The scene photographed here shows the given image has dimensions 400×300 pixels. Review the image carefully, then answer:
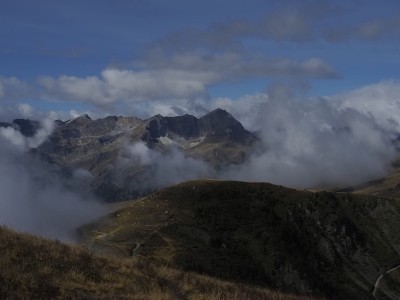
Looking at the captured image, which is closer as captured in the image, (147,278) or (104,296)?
(104,296)

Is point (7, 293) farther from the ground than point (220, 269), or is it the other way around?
point (7, 293)

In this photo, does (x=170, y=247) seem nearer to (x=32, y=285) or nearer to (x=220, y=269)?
(x=220, y=269)

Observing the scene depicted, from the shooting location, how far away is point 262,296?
Result: 2589 centimetres

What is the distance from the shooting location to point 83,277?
23.8 meters

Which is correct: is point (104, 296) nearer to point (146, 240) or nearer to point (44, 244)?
point (44, 244)

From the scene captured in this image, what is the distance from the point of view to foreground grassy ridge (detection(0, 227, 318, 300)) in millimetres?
21266

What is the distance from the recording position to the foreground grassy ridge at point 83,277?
69.8 ft

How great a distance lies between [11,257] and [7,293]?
4859 mm

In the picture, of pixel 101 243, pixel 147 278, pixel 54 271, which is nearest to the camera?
pixel 54 271

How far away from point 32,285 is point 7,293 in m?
1.79

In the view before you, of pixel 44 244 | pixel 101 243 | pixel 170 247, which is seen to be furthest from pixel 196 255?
pixel 44 244

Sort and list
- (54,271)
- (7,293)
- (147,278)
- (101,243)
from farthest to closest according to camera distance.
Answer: (101,243) < (147,278) < (54,271) < (7,293)

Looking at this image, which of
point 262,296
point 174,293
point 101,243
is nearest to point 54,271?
point 174,293

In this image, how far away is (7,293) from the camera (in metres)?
19.5
